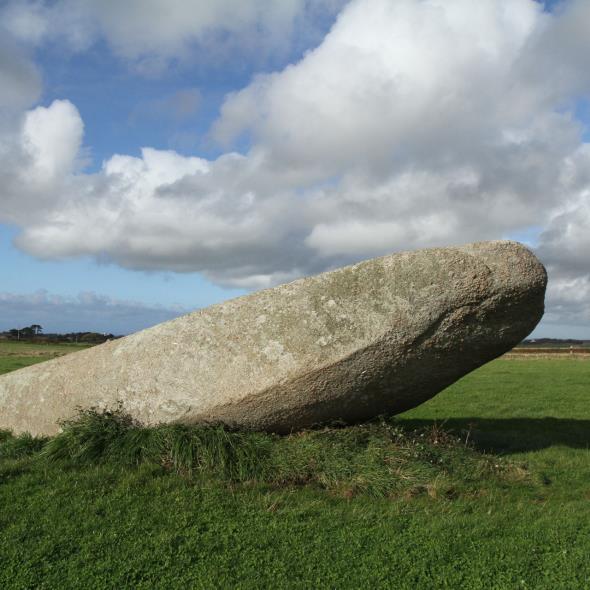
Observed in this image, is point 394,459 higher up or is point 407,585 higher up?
point 394,459

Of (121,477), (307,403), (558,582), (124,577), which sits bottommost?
(558,582)

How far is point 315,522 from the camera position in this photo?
673cm

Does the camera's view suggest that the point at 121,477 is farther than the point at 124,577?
Yes

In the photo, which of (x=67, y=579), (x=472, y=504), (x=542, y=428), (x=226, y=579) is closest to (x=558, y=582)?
(x=472, y=504)

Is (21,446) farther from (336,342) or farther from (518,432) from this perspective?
(518,432)

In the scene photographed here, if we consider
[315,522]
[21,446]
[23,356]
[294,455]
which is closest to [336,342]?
[294,455]

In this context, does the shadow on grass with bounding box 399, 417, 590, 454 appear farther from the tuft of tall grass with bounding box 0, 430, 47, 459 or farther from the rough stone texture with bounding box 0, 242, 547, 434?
the tuft of tall grass with bounding box 0, 430, 47, 459

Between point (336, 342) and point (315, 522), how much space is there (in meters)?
2.74

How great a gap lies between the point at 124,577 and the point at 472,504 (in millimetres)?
4190

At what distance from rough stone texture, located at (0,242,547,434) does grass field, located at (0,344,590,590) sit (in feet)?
2.64

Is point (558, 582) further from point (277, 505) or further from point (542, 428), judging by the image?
point (542, 428)

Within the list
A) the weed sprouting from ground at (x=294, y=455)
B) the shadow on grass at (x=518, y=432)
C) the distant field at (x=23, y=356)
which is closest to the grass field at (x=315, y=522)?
the weed sprouting from ground at (x=294, y=455)

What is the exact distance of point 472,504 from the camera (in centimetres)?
753

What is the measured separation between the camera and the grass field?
5.63m
